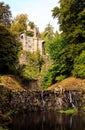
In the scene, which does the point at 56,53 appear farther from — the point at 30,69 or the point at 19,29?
the point at 19,29

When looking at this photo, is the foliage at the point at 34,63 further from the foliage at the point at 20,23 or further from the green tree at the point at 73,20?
the green tree at the point at 73,20

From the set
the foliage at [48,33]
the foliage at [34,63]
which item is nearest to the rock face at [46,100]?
the foliage at [34,63]

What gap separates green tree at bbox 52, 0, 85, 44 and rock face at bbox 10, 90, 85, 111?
865 centimetres

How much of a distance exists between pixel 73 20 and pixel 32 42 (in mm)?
45659

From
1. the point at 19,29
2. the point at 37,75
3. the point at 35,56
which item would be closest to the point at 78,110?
the point at 37,75

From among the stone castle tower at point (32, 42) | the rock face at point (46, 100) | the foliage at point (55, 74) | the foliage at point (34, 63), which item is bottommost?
the rock face at point (46, 100)

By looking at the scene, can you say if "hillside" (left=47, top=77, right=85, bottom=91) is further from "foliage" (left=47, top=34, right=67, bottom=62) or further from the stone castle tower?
the stone castle tower

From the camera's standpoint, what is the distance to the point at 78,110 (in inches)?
1273

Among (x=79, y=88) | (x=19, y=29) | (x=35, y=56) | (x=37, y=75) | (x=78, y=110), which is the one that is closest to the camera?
(x=78, y=110)

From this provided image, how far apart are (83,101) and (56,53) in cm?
1139

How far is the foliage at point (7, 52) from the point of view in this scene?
130 ft

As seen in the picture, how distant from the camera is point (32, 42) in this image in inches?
3401

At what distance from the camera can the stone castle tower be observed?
84.8 metres

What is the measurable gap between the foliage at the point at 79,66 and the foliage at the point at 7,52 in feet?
22.2
